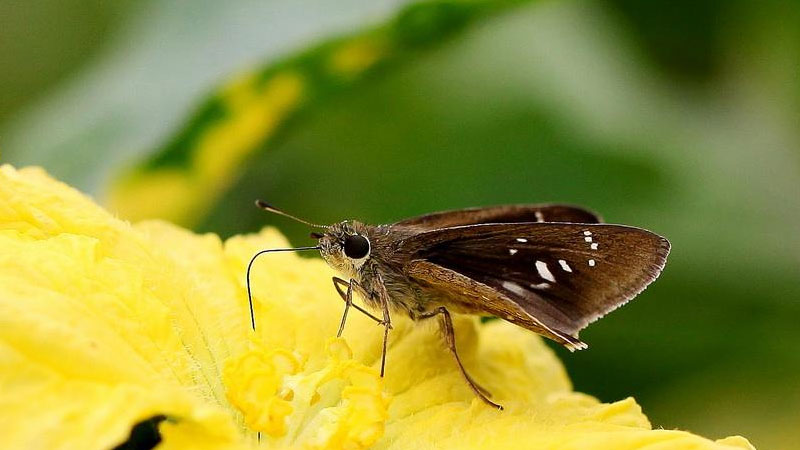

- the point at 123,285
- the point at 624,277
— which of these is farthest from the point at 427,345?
the point at 123,285

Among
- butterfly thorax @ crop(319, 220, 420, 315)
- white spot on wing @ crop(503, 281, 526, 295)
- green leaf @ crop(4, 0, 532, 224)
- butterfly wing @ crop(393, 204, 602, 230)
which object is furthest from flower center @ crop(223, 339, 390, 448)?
green leaf @ crop(4, 0, 532, 224)

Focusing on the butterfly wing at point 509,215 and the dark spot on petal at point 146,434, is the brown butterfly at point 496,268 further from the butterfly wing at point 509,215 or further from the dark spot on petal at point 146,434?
the dark spot on petal at point 146,434

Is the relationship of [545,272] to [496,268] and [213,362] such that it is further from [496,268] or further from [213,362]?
[213,362]

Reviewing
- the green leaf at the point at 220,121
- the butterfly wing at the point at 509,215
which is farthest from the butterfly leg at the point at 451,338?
the green leaf at the point at 220,121

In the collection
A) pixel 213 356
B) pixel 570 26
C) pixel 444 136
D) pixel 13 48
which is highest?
pixel 13 48

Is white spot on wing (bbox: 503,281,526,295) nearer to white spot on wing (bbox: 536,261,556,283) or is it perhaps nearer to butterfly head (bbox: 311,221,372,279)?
white spot on wing (bbox: 536,261,556,283)

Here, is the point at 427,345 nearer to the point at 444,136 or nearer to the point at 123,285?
the point at 123,285
